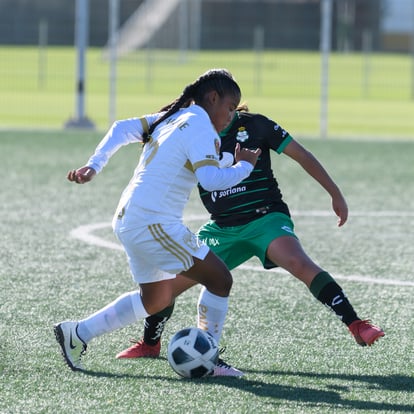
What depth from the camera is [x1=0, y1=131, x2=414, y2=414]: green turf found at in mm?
5090

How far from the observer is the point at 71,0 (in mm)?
42406

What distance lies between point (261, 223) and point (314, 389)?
1.15 meters

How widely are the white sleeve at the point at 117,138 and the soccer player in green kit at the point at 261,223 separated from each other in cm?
74

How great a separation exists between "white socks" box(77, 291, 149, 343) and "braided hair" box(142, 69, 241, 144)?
30.6 inches

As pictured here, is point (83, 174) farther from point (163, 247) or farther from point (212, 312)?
point (212, 312)

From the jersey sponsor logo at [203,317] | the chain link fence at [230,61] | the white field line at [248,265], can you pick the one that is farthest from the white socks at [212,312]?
the chain link fence at [230,61]

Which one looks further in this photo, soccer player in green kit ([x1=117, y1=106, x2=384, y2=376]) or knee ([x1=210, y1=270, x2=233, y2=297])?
soccer player in green kit ([x1=117, y1=106, x2=384, y2=376])

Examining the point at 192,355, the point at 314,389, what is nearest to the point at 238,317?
the point at 192,355

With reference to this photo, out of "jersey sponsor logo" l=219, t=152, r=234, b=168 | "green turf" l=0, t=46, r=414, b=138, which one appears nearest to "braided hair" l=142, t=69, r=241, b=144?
"jersey sponsor logo" l=219, t=152, r=234, b=168

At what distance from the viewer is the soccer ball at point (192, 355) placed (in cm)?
538

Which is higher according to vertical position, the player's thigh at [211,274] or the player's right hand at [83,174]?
the player's right hand at [83,174]

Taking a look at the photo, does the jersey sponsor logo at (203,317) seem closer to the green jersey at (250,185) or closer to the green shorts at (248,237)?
the green shorts at (248,237)

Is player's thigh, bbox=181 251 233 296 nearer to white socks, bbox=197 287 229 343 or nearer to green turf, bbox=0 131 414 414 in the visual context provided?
white socks, bbox=197 287 229 343

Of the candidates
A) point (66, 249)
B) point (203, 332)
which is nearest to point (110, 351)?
point (203, 332)
